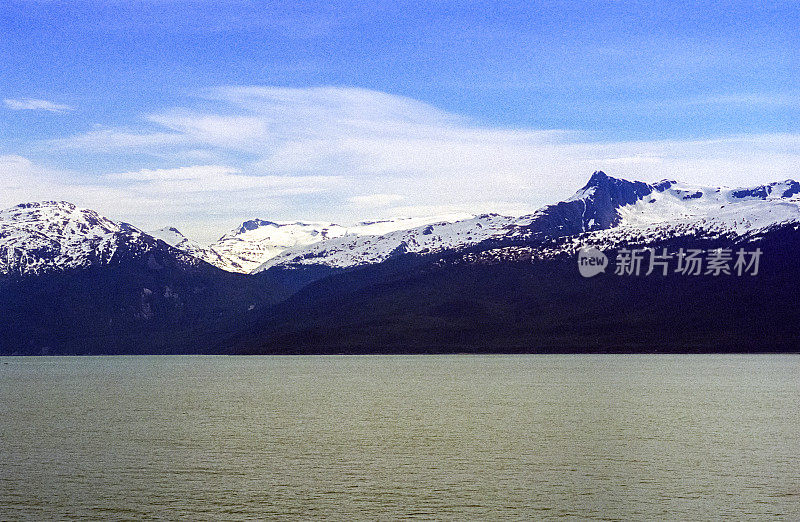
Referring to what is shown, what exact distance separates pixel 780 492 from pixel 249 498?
3512 cm

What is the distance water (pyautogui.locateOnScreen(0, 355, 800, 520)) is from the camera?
58.6 m

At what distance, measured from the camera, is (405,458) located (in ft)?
257

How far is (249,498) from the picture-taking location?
6119 centimetres

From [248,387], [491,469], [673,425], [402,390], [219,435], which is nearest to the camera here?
[491,469]

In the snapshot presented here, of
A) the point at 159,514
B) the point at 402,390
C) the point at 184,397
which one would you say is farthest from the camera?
the point at 402,390

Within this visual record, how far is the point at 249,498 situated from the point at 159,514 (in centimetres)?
689

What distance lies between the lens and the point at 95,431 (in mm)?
97562

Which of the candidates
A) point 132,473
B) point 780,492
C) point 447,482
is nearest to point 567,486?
point 447,482

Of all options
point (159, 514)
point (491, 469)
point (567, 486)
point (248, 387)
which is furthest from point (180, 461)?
A: point (248, 387)

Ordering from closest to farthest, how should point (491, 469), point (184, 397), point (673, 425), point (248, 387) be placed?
point (491, 469), point (673, 425), point (184, 397), point (248, 387)

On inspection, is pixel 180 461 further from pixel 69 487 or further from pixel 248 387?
pixel 248 387

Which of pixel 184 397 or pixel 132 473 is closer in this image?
pixel 132 473

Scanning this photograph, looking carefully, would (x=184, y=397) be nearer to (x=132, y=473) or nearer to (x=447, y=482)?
(x=132, y=473)

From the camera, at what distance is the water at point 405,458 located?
58.6 metres
